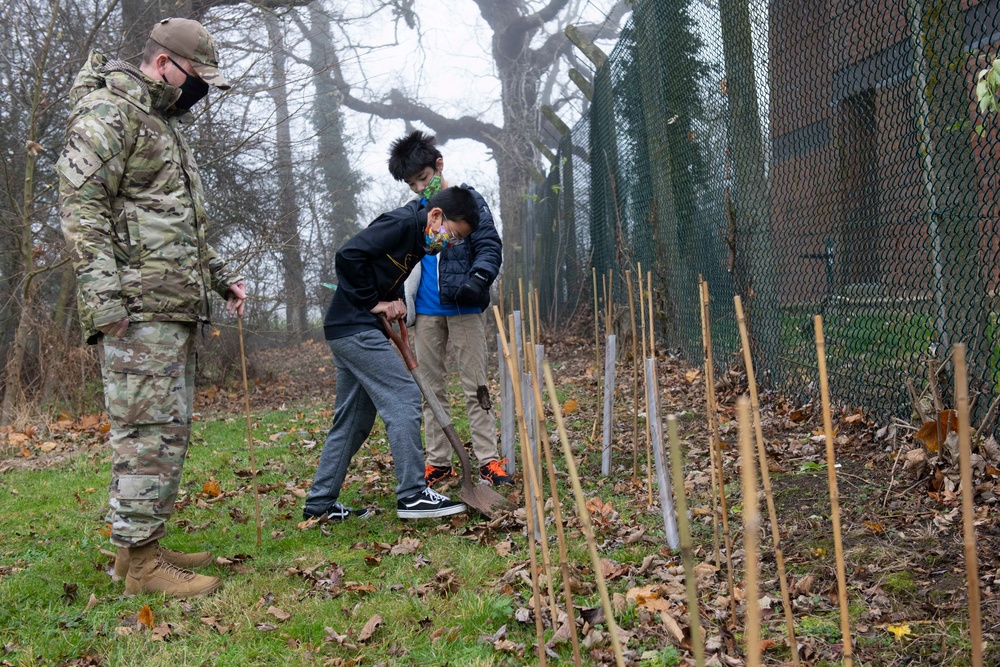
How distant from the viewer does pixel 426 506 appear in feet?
12.7

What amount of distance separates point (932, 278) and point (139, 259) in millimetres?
3379

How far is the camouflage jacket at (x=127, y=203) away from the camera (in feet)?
9.84

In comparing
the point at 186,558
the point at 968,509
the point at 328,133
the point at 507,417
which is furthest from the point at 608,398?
the point at 328,133

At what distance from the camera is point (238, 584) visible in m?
3.30

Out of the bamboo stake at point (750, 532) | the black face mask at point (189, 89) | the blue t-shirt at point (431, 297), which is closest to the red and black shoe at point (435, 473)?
the blue t-shirt at point (431, 297)

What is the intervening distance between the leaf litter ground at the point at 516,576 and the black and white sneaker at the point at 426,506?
3.2 inches

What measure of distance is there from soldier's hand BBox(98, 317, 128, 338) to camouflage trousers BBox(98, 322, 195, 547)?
2.2 inches

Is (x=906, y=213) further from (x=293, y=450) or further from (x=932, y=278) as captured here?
(x=293, y=450)

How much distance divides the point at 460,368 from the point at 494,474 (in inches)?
24.1

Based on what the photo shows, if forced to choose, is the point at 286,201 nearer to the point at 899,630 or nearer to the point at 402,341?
the point at 402,341

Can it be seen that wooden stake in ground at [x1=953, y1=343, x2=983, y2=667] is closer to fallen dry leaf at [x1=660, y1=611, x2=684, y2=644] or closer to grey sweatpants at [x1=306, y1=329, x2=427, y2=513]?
fallen dry leaf at [x1=660, y1=611, x2=684, y2=644]

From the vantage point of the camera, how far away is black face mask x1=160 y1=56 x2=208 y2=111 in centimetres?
329

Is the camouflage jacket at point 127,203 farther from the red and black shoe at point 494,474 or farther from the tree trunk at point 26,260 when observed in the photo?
the tree trunk at point 26,260

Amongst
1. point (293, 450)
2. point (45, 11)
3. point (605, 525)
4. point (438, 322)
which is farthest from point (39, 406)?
point (605, 525)
